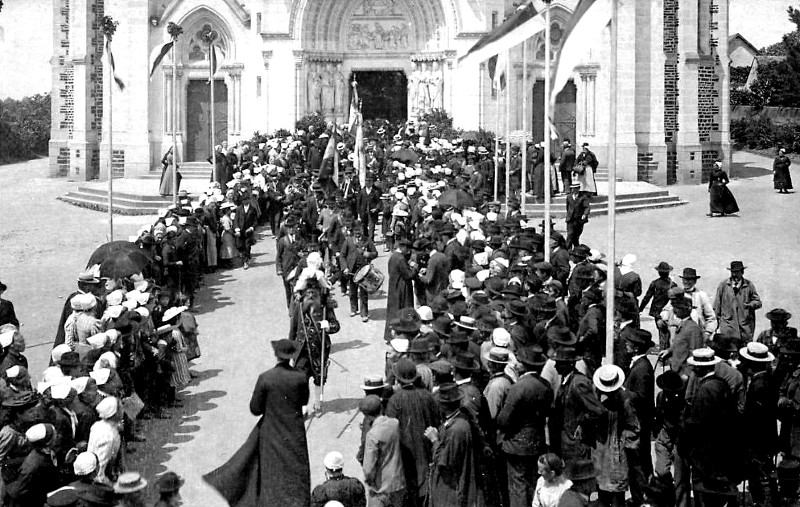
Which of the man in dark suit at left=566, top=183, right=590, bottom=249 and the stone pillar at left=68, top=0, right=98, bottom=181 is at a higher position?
the stone pillar at left=68, top=0, right=98, bottom=181

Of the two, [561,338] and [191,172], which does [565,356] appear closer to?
[561,338]

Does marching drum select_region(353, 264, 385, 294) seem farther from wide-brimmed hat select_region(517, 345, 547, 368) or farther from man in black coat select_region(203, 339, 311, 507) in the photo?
wide-brimmed hat select_region(517, 345, 547, 368)

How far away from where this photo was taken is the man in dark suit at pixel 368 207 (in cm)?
2167

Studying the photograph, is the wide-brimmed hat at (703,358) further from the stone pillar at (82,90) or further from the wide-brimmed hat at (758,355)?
the stone pillar at (82,90)

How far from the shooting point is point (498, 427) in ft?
27.0

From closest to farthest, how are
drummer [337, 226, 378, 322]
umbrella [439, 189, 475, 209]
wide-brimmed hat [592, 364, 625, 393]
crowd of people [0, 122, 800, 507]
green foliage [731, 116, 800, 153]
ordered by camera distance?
crowd of people [0, 122, 800, 507] → wide-brimmed hat [592, 364, 625, 393] → drummer [337, 226, 378, 322] → umbrella [439, 189, 475, 209] → green foliage [731, 116, 800, 153]

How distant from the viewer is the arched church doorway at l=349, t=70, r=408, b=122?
114 feet

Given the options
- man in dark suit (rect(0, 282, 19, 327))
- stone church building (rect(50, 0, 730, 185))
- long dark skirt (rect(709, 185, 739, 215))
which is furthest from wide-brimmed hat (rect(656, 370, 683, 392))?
stone church building (rect(50, 0, 730, 185))

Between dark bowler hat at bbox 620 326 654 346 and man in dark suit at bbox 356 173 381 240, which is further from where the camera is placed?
man in dark suit at bbox 356 173 381 240

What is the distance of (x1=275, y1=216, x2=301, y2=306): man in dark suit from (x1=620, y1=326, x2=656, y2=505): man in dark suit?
7654mm

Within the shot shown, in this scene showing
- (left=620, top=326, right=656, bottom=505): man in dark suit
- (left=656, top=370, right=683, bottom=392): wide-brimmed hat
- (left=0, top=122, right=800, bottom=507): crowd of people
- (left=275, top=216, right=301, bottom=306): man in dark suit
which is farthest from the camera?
(left=275, top=216, right=301, bottom=306): man in dark suit

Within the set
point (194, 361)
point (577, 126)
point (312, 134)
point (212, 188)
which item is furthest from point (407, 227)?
point (577, 126)

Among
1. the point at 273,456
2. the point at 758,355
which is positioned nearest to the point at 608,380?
the point at 758,355

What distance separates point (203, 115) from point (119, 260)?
70.9 feet
